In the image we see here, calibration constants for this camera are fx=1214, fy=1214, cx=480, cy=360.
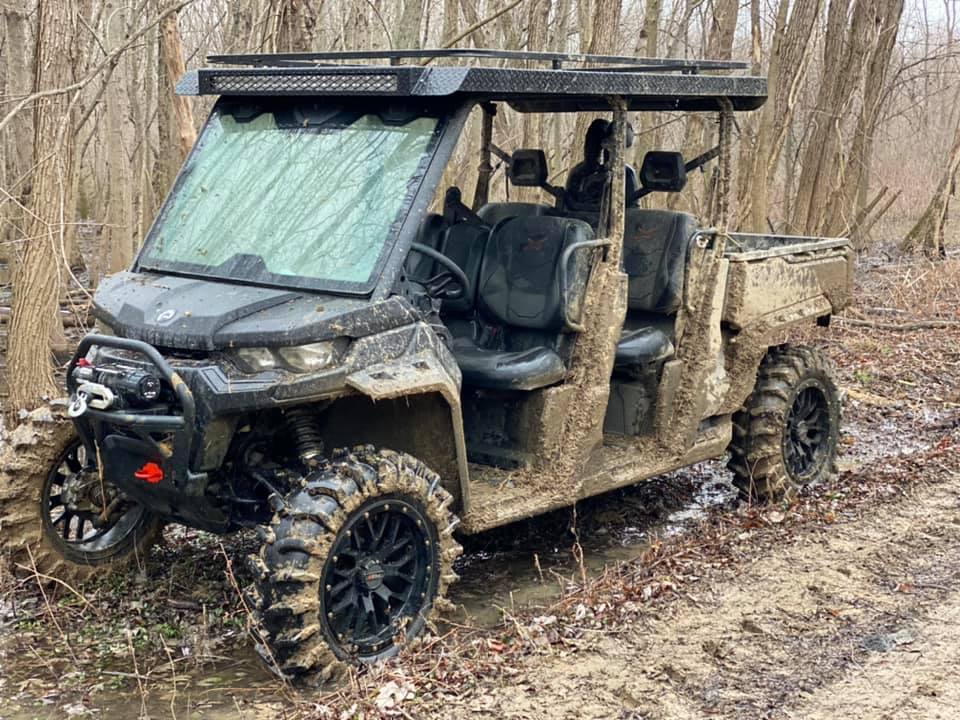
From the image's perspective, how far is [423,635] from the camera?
493 cm

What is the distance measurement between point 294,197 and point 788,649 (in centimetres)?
282

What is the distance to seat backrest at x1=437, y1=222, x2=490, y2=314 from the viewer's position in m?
6.27

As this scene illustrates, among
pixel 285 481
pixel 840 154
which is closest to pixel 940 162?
pixel 840 154

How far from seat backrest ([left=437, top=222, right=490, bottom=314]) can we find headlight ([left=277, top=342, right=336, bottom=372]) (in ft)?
4.97

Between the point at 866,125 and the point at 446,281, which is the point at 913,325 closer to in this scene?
the point at 866,125

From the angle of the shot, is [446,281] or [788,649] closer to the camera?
[788,649]

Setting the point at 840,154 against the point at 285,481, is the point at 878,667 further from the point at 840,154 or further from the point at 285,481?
the point at 840,154

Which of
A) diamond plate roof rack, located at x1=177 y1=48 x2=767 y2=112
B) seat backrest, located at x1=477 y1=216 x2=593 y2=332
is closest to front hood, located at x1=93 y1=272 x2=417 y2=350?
diamond plate roof rack, located at x1=177 y1=48 x2=767 y2=112

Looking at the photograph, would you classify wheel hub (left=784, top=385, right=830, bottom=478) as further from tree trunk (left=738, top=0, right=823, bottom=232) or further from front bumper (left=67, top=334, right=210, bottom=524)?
tree trunk (left=738, top=0, right=823, bottom=232)

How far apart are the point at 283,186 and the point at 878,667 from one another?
3185mm

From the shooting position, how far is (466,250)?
6.35 metres

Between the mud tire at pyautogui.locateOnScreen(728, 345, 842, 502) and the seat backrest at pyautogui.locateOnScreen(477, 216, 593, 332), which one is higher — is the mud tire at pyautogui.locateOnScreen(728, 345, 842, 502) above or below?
below

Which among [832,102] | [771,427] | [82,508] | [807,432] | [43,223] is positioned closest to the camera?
[82,508]

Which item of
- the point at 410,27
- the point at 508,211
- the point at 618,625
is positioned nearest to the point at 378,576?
the point at 618,625
